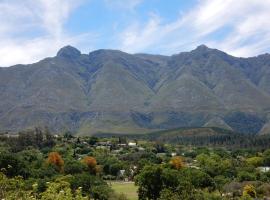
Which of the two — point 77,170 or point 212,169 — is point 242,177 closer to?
point 212,169

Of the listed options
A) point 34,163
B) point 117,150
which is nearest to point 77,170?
point 34,163

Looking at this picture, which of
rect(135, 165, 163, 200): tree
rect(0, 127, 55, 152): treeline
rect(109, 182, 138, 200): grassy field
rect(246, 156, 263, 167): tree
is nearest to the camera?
rect(135, 165, 163, 200): tree

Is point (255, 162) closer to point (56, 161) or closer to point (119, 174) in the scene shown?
point (119, 174)

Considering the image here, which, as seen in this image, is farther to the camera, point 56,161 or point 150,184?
point 56,161

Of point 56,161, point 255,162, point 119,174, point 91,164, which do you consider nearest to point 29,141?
point 119,174

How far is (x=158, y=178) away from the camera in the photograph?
7856cm

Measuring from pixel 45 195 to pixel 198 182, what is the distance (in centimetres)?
7119

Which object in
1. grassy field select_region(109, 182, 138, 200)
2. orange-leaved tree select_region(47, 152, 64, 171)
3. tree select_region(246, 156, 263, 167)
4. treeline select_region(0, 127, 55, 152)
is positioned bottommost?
grassy field select_region(109, 182, 138, 200)

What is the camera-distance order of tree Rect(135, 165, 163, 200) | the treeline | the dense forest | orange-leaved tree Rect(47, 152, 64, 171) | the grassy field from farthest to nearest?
the treeline, orange-leaved tree Rect(47, 152, 64, 171), the grassy field, tree Rect(135, 165, 163, 200), the dense forest

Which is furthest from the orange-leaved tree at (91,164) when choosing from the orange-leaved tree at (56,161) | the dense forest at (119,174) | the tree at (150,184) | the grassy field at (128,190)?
the tree at (150,184)

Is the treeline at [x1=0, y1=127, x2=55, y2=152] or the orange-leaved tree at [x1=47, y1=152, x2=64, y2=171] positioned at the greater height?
the treeline at [x1=0, y1=127, x2=55, y2=152]

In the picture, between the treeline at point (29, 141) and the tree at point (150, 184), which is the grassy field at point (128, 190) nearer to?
the tree at point (150, 184)

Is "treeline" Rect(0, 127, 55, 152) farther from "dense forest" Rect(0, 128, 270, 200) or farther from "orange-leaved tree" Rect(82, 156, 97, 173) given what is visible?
"orange-leaved tree" Rect(82, 156, 97, 173)

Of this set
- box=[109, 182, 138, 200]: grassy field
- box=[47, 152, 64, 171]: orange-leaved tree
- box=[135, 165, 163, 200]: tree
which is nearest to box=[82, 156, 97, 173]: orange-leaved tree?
box=[47, 152, 64, 171]: orange-leaved tree
